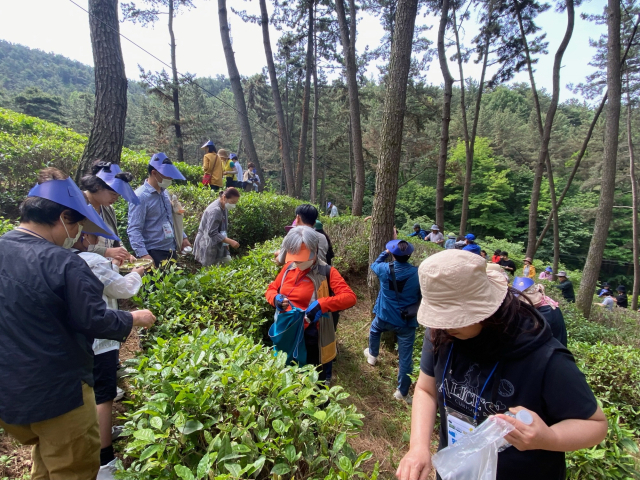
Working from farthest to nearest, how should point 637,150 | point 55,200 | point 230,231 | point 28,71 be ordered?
point 28,71
point 637,150
point 230,231
point 55,200

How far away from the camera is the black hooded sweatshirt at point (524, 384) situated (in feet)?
3.56

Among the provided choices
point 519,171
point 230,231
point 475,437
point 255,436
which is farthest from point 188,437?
point 519,171

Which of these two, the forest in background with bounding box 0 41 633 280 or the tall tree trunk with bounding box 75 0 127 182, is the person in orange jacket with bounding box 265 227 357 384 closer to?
the tall tree trunk with bounding box 75 0 127 182

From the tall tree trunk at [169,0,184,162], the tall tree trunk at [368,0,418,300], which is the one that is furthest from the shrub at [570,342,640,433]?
the tall tree trunk at [169,0,184,162]

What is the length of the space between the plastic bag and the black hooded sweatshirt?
0.16m

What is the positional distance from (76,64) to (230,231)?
114788mm

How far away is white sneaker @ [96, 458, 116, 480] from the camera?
1.94 meters

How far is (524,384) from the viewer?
1126 mm

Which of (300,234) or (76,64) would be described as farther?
(76,64)

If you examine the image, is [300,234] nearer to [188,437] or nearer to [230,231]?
A: [188,437]

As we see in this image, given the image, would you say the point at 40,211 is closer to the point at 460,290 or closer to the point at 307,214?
the point at 460,290

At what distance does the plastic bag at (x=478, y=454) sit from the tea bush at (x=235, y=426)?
0.33 m

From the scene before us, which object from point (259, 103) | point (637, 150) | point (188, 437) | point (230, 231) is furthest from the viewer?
point (259, 103)

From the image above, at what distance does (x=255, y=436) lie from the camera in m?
1.54
